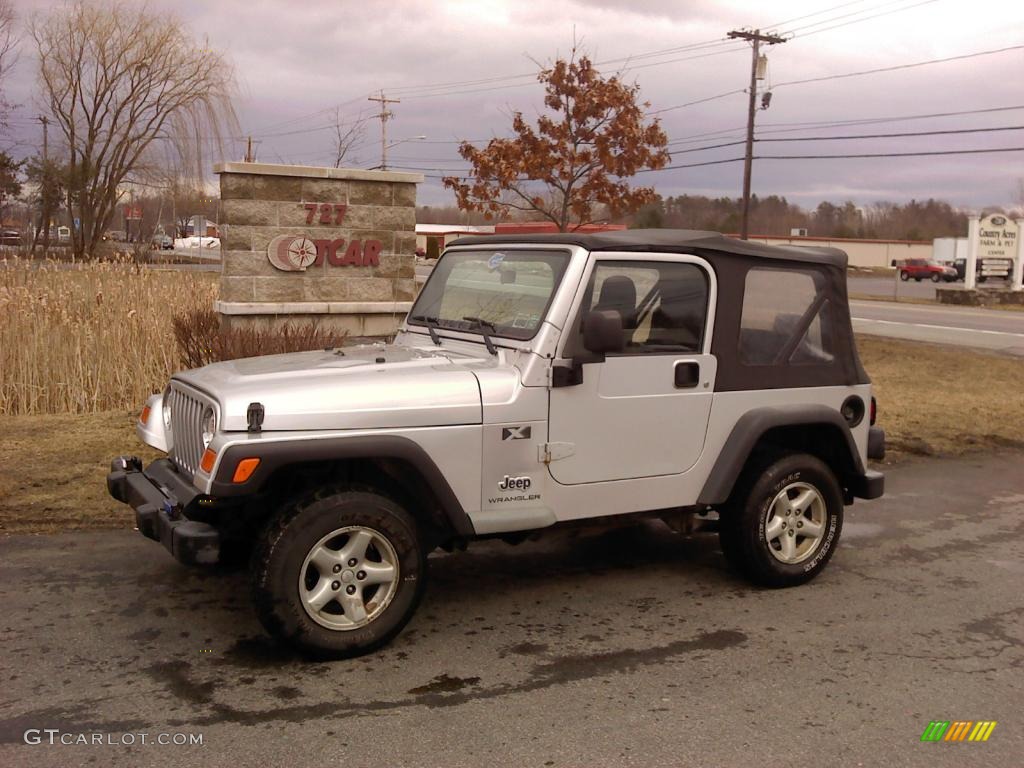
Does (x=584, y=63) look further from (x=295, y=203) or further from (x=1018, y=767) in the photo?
(x=1018, y=767)

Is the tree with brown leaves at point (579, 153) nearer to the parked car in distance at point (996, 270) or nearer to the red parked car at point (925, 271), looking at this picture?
the parked car in distance at point (996, 270)

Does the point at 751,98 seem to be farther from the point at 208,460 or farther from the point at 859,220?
the point at 859,220

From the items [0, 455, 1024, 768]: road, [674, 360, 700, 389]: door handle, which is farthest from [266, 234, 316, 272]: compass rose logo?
[674, 360, 700, 389]: door handle

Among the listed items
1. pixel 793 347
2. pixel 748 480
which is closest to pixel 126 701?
pixel 748 480

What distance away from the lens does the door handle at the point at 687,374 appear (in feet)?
15.8

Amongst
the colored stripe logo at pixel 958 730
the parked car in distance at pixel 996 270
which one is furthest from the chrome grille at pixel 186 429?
the parked car in distance at pixel 996 270

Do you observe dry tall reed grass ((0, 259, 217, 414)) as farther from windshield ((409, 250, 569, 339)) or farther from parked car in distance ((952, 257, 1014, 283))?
parked car in distance ((952, 257, 1014, 283))

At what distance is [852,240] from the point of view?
8419 cm

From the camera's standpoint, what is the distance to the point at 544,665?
4.17 metres

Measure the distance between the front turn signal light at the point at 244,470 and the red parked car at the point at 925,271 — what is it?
198 ft

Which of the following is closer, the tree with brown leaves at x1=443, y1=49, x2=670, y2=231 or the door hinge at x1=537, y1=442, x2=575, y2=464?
the door hinge at x1=537, y1=442, x2=575, y2=464

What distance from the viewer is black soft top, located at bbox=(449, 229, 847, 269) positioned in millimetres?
4699

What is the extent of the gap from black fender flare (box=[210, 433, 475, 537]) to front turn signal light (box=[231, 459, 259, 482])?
1cm

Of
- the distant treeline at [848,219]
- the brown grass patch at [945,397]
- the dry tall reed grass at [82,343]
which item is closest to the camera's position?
the dry tall reed grass at [82,343]
